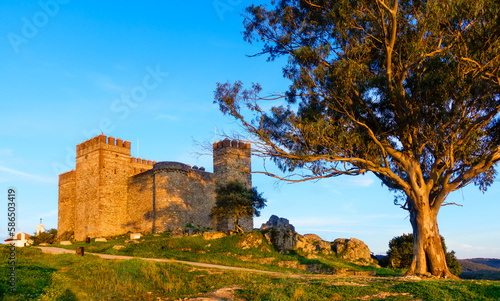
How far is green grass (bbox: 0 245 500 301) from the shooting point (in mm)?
10609

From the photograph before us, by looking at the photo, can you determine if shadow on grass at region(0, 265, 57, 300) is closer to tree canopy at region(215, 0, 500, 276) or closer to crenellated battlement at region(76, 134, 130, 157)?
tree canopy at region(215, 0, 500, 276)

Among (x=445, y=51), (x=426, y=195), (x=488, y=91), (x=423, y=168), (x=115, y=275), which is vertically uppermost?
(x=445, y=51)

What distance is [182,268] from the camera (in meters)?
15.1

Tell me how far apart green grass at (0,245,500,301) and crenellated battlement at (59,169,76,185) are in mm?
31521

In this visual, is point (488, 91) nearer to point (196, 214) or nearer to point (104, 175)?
point (196, 214)

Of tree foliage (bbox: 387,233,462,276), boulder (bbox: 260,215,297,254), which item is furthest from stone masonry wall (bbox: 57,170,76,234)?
tree foliage (bbox: 387,233,462,276)

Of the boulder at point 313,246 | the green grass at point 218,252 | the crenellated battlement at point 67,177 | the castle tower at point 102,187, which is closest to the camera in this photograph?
the green grass at point 218,252

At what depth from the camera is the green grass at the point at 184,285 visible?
10.6 meters

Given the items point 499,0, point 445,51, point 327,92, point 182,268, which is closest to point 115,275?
point 182,268

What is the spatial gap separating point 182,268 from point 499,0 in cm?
1442

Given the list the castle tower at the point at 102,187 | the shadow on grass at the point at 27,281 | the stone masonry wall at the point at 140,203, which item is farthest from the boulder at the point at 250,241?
the castle tower at the point at 102,187

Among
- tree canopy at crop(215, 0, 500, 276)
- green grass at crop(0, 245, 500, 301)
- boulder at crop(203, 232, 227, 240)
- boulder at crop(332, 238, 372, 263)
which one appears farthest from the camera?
boulder at crop(203, 232, 227, 240)

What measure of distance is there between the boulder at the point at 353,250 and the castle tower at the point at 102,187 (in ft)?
73.2

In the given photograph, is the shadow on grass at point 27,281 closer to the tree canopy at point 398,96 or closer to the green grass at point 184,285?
the green grass at point 184,285
